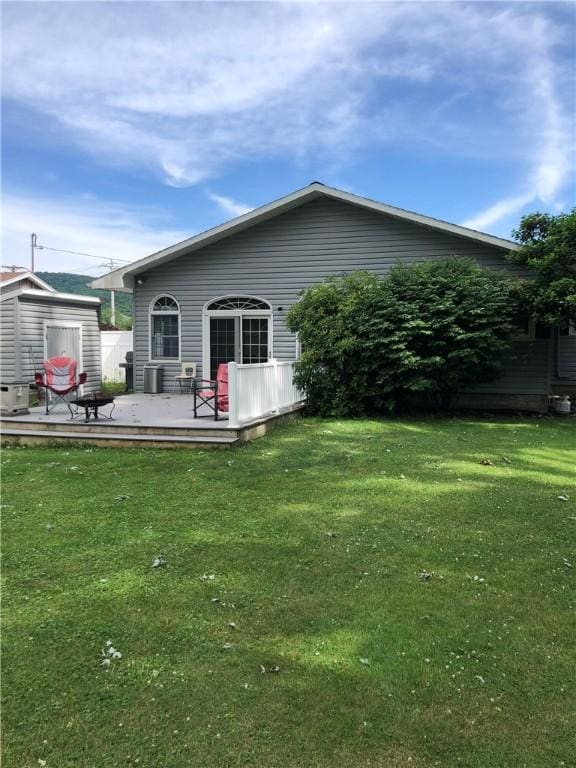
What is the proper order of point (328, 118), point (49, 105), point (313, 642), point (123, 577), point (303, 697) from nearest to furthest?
1. point (303, 697)
2. point (313, 642)
3. point (123, 577)
4. point (49, 105)
5. point (328, 118)

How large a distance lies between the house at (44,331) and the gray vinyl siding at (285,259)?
3.79ft

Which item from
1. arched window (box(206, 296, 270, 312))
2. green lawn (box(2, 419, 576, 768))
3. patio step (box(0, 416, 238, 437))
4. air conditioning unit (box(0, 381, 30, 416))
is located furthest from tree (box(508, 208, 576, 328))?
air conditioning unit (box(0, 381, 30, 416))

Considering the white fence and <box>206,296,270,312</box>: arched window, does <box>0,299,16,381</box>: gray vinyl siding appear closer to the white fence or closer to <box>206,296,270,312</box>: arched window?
<box>206,296,270,312</box>: arched window

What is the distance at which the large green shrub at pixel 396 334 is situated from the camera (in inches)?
370

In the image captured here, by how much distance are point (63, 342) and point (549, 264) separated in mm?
10016

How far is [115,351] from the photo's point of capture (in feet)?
67.4

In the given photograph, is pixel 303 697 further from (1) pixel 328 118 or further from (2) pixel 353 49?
(1) pixel 328 118

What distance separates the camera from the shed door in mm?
11430

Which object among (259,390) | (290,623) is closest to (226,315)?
(259,390)

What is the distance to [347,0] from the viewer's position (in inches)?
305

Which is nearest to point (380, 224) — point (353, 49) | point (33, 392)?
point (353, 49)

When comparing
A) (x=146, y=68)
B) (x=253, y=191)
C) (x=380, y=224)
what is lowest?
(x=380, y=224)

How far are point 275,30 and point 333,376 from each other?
18.8 feet

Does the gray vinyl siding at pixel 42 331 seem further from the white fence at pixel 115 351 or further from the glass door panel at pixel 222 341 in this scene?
the white fence at pixel 115 351
